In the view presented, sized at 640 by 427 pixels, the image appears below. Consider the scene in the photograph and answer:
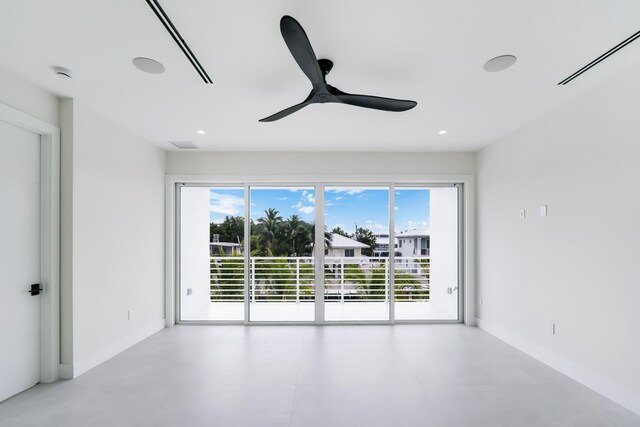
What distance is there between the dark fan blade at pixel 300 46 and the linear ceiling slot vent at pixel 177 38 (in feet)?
2.33

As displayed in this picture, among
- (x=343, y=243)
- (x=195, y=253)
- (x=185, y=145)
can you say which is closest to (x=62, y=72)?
(x=185, y=145)

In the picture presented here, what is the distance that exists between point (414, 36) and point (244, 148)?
3025 millimetres

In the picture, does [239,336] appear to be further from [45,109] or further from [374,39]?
[374,39]

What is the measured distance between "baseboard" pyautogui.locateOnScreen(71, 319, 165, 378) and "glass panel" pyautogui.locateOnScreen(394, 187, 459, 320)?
344 centimetres

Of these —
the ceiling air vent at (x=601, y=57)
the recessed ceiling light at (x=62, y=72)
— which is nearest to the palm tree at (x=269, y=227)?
the recessed ceiling light at (x=62, y=72)

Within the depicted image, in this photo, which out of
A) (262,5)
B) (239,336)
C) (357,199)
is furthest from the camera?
(357,199)

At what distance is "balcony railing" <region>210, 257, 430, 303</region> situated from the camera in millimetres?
4844

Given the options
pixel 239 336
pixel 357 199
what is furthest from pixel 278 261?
pixel 357 199

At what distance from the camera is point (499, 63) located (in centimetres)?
226

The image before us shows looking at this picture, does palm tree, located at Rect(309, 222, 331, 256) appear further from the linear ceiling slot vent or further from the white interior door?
the white interior door

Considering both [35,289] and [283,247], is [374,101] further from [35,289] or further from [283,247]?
[35,289]

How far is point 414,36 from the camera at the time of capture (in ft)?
6.41

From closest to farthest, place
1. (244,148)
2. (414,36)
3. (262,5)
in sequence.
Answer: (262,5) → (414,36) → (244,148)

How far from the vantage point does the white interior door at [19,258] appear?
8.22 ft
